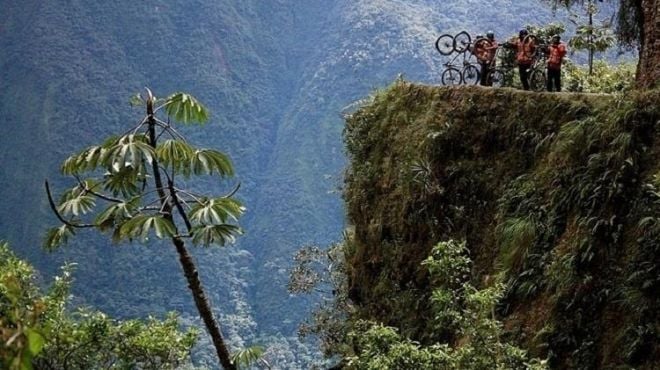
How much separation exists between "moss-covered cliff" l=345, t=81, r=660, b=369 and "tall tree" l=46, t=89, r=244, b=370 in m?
3.44

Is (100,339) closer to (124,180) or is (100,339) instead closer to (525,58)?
(124,180)

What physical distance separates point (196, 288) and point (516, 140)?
5.20m

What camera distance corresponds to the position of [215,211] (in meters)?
3.74

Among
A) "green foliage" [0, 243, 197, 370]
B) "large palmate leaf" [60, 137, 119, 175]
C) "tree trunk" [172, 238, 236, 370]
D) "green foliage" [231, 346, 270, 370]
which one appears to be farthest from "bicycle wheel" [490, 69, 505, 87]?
"large palmate leaf" [60, 137, 119, 175]

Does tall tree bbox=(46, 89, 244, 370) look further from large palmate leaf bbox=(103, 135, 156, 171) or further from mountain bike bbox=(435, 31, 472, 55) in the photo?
mountain bike bbox=(435, 31, 472, 55)

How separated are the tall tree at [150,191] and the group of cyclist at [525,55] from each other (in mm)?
6898

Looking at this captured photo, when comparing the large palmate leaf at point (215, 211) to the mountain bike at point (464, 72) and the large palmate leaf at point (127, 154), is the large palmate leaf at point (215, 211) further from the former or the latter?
the mountain bike at point (464, 72)

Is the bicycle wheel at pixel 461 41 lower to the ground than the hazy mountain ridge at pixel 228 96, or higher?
lower

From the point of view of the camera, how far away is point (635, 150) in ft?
20.4

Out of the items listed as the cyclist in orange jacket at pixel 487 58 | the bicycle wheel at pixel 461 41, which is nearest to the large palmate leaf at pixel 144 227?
the cyclist in orange jacket at pixel 487 58

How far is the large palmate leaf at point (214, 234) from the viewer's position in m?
3.78

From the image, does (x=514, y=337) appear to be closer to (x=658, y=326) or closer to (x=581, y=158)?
(x=658, y=326)

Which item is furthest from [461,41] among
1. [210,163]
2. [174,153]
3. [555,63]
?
[174,153]

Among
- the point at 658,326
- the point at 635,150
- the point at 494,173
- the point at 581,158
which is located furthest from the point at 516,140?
the point at 658,326
